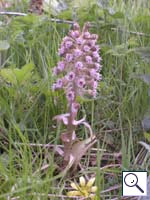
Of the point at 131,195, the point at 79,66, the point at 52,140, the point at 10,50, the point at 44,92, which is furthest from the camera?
the point at 10,50

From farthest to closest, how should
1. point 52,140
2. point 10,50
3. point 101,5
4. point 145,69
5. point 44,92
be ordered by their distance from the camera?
point 101,5
point 10,50
point 145,69
point 44,92
point 52,140

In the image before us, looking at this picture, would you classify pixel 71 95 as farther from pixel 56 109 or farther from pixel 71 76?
pixel 56 109

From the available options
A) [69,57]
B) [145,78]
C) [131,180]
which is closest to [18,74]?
[69,57]

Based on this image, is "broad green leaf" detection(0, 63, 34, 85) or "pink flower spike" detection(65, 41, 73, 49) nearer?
"pink flower spike" detection(65, 41, 73, 49)

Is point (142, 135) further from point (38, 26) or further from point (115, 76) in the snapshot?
point (38, 26)

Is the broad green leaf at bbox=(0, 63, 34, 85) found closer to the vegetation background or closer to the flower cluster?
the vegetation background

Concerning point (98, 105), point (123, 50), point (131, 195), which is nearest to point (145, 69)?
point (123, 50)

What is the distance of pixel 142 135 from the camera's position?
1.43 m

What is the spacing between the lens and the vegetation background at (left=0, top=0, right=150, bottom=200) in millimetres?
1186

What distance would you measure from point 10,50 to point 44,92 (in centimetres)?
41

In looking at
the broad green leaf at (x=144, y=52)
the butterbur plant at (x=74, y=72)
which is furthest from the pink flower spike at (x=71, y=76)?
the broad green leaf at (x=144, y=52)

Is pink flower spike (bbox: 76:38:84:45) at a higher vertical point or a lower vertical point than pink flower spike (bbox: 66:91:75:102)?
higher

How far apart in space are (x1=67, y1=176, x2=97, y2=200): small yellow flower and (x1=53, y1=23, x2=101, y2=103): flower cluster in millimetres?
228

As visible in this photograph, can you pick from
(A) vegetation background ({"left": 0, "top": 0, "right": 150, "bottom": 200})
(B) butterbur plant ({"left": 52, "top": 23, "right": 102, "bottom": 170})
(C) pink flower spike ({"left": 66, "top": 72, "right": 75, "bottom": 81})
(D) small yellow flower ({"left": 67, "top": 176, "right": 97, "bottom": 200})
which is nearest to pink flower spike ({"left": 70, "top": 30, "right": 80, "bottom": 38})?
(B) butterbur plant ({"left": 52, "top": 23, "right": 102, "bottom": 170})
